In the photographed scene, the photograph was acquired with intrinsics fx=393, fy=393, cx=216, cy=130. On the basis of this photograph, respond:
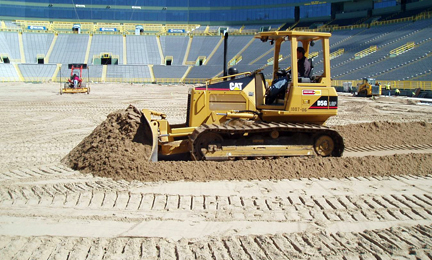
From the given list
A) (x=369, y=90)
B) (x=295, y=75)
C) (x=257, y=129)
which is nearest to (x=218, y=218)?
(x=257, y=129)

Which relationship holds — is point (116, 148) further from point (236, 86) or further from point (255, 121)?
point (255, 121)

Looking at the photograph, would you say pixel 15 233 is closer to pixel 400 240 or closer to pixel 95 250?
pixel 95 250

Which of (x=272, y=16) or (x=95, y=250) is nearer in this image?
(x=95, y=250)

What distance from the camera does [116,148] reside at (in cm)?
660

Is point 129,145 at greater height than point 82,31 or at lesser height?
lesser

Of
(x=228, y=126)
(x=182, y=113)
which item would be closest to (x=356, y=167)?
(x=228, y=126)

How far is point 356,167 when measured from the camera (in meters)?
6.81

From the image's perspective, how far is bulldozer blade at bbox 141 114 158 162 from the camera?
6734 mm

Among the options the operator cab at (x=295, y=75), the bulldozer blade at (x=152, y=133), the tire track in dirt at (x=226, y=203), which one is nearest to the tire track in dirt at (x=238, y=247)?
the tire track in dirt at (x=226, y=203)

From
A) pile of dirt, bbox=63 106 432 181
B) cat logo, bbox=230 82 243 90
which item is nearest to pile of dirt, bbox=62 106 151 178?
pile of dirt, bbox=63 106 432 181

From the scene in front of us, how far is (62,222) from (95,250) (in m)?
0.89

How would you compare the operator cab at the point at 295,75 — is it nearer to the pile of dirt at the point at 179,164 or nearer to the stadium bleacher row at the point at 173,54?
the pile of dirt at the point at 179,164

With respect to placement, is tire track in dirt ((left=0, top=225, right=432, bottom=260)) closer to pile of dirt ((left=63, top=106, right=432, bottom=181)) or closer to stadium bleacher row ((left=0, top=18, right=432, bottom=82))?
pile of dirt ((left=63, top=106, right=432, bottom=181))

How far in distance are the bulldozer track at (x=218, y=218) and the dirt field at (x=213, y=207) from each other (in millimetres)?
13
